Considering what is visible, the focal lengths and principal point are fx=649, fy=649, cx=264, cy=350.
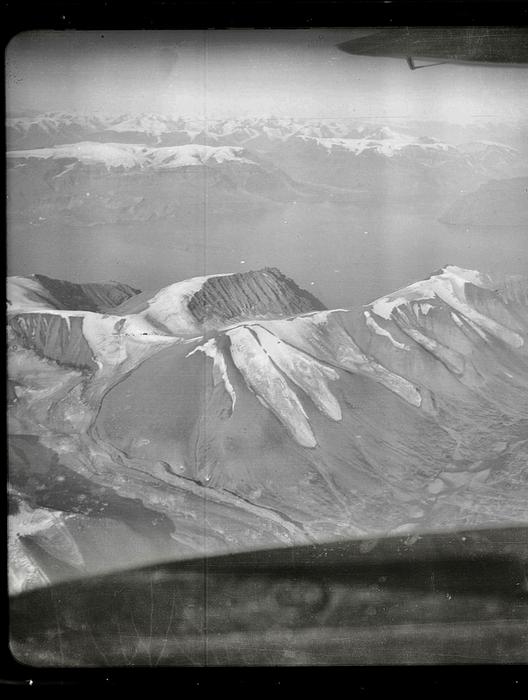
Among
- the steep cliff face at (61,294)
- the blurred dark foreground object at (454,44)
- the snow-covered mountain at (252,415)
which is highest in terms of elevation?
the blurred dark foreground object at (454,44)

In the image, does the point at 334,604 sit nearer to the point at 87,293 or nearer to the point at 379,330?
the point at 379,330

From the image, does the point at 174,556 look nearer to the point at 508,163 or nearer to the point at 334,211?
the point at 334,211

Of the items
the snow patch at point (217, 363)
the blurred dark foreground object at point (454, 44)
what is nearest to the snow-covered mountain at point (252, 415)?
the snow patch at point (217, 363)

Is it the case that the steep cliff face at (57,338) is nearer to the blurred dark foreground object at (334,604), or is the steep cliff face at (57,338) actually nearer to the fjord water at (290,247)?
the fjord water at (290,247)

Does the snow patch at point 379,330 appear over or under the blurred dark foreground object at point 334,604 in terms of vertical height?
over

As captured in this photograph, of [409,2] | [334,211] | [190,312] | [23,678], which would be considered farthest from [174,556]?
[409,2]

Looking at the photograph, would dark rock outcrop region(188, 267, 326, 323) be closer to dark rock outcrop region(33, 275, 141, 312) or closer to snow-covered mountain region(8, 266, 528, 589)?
snow-covered mountain region(8, 266, 528, 589)
